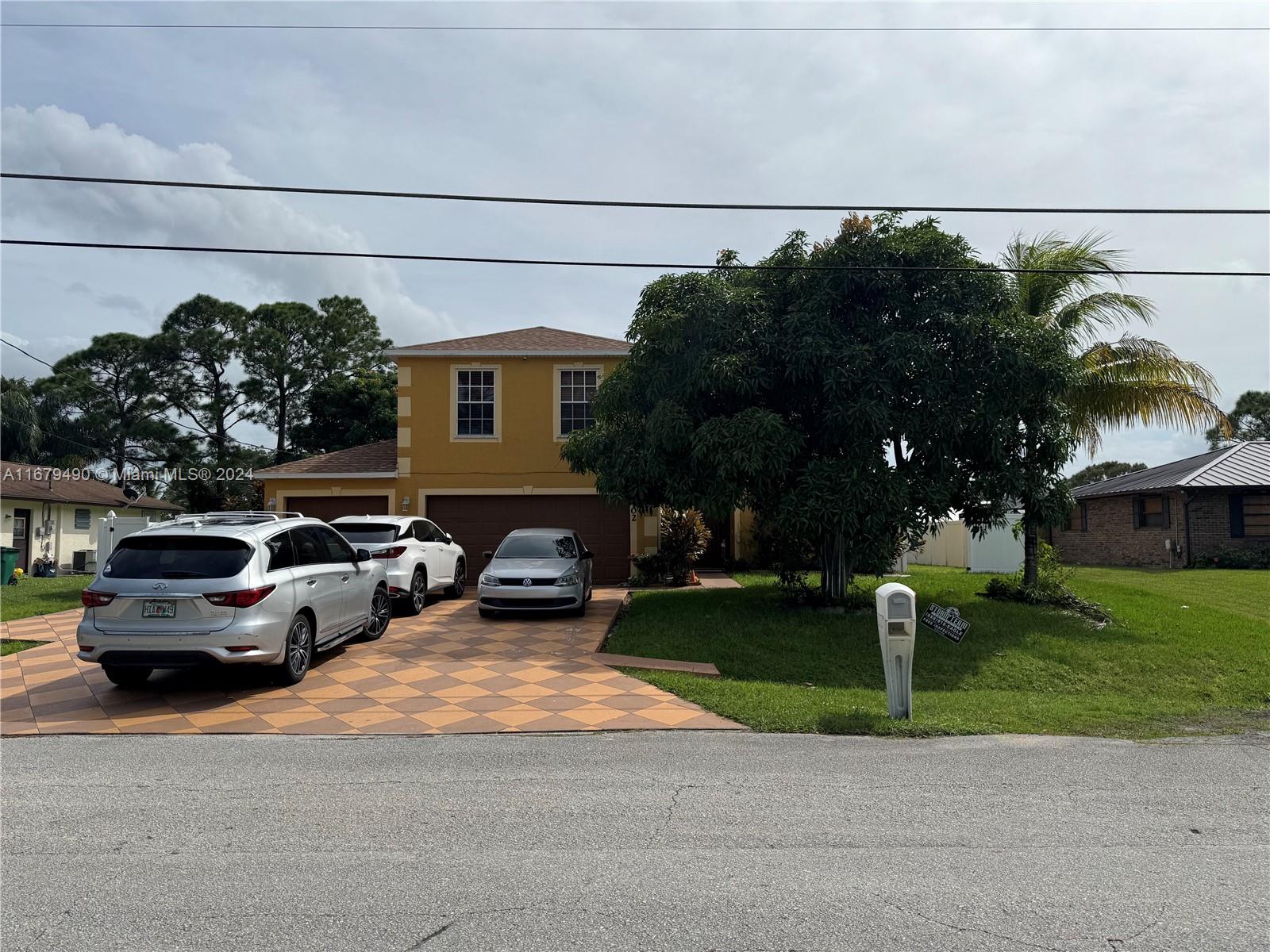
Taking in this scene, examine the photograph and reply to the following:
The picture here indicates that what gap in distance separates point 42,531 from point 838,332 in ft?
93.3

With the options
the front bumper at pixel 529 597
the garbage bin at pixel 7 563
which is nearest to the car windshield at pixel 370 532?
the front bumper at pixel 529 597

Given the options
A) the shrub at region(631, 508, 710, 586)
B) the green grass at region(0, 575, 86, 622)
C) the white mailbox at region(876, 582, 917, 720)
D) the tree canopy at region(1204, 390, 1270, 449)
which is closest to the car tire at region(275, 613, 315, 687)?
the white mailbox at region(876, 582, 917, 720)

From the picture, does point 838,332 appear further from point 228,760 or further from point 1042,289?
point 228,760

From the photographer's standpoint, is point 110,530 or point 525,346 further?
point 525,346

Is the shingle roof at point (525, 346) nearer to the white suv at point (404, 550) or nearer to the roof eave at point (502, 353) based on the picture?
the roof eave at point (502, 353)

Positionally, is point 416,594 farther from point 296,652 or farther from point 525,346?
point 525,346

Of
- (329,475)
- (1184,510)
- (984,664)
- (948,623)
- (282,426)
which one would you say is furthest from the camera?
(282,426)

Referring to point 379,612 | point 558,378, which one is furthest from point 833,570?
point 558,378

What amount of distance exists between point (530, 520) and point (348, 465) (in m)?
4.66

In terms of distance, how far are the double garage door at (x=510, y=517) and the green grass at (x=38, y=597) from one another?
189 inches

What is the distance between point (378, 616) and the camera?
37.4 ft

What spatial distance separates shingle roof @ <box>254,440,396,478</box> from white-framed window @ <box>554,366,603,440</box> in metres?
4.14

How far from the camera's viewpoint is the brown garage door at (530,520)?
1950 cm

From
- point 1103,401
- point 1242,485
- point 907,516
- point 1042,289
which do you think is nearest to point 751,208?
point 907,516
